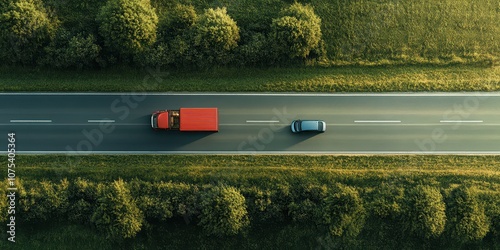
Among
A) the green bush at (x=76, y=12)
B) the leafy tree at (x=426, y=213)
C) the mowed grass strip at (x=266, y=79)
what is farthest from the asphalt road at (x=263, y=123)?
the green bush at (x=76, y=12)

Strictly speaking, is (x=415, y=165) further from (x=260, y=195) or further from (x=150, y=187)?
(x=150, y=187)

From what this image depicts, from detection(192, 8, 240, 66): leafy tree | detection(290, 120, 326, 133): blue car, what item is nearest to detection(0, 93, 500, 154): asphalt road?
detection(290, 120, 326, 133): blue car

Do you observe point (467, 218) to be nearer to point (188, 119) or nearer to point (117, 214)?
point (188, 119)

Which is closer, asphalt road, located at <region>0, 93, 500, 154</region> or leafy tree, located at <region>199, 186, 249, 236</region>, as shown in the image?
leafy tree, located at <region>199, 186, 249, 236</region>

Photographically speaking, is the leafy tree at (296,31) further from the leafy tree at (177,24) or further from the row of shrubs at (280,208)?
the row of shrubs at (280,208)

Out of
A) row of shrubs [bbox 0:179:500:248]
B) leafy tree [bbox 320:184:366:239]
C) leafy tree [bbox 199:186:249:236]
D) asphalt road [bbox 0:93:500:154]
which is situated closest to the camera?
leafy tree [bbox 199:186:249:236]

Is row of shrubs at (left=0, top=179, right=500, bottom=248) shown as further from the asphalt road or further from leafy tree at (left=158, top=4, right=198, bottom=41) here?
leafy tree at (left=158, top=4, right=198, bottom=41)

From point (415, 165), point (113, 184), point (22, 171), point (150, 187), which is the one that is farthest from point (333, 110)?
point (22, 171)
